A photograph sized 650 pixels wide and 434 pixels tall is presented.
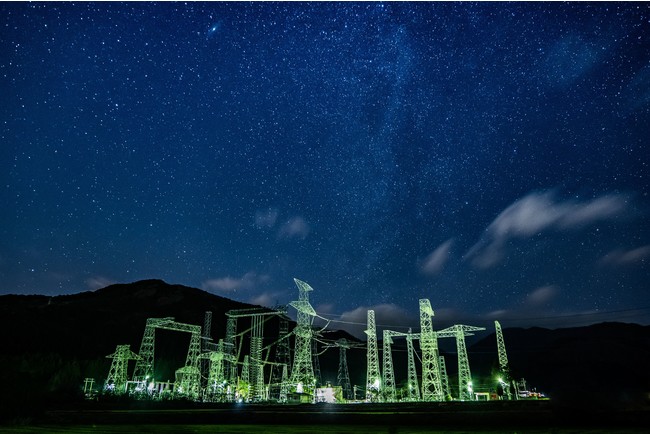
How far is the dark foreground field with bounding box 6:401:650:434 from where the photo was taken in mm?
13547

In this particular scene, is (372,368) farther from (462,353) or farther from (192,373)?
(192,373)

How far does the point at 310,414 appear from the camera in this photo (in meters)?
20.0

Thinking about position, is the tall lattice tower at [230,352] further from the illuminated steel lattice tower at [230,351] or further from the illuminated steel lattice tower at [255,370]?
the illuminated steel lattice tower at [255,370]

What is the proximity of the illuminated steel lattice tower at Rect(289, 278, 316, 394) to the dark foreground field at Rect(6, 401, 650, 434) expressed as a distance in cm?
3210

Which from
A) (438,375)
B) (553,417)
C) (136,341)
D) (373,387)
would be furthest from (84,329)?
(553,417)

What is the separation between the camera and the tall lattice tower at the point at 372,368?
5528 cm

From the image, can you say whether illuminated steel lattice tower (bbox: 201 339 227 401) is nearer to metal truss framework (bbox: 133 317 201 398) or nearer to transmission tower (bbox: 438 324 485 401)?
metal truss framework (bbox: 133 317 201 398)

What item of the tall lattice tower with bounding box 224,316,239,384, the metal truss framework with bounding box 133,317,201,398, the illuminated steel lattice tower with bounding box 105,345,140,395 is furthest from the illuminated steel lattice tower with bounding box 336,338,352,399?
the illuminated steel lattice tower with bounding box 105,345,140,395

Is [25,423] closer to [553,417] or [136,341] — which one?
[553,417]

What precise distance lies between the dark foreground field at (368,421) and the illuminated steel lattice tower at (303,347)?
105 ft

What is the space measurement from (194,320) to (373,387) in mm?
158059

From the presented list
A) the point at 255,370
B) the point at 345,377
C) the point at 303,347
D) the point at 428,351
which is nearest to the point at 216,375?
the point at 303,347

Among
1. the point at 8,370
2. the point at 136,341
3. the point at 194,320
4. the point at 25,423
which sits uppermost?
the point at 194,320

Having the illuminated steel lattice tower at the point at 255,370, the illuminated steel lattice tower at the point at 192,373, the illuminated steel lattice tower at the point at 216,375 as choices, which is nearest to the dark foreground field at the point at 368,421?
the illuminated steel lattice tower at the point at 192,373
